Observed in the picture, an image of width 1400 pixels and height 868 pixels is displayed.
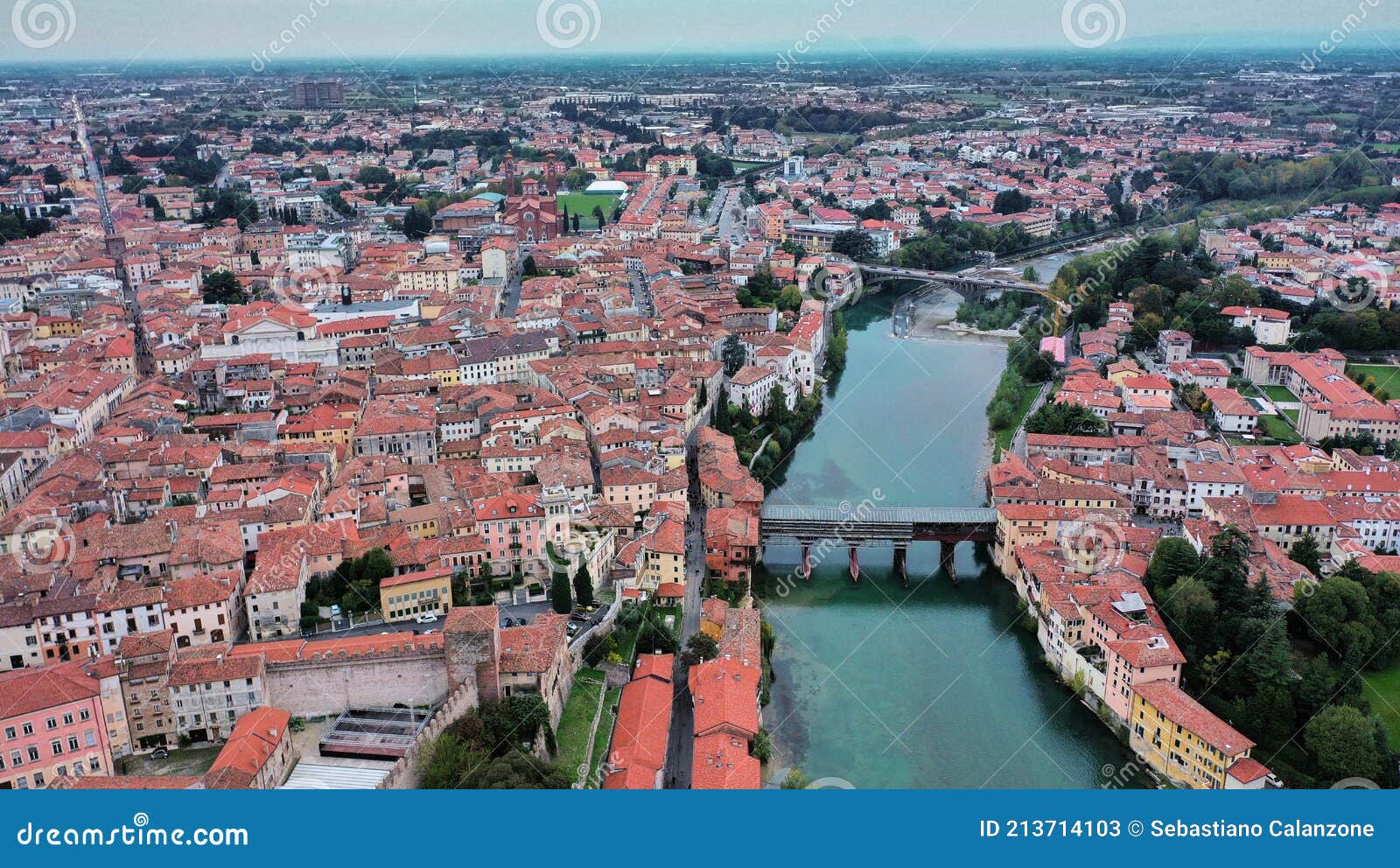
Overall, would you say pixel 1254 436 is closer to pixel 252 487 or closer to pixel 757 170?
pixel 252 487

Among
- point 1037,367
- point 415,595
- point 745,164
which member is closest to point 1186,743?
point 415,595

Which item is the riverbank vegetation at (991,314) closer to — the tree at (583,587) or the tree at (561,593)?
the tree at (583,587)

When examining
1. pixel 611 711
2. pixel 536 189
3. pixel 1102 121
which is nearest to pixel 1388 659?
pixel 611 711

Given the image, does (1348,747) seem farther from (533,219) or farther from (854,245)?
(533,219)

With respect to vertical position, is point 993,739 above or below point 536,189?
below

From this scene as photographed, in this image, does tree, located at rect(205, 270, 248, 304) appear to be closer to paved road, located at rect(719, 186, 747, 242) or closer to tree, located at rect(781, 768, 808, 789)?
paved road, located at rect(719, 186, 747, 242)

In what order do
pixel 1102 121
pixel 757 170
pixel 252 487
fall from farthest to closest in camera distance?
pixel 1102 121
pixel 757 170
pixel 252 487

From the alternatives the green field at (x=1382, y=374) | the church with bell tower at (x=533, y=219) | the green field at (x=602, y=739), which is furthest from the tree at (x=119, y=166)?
the green field at (x=1382, y=374)
